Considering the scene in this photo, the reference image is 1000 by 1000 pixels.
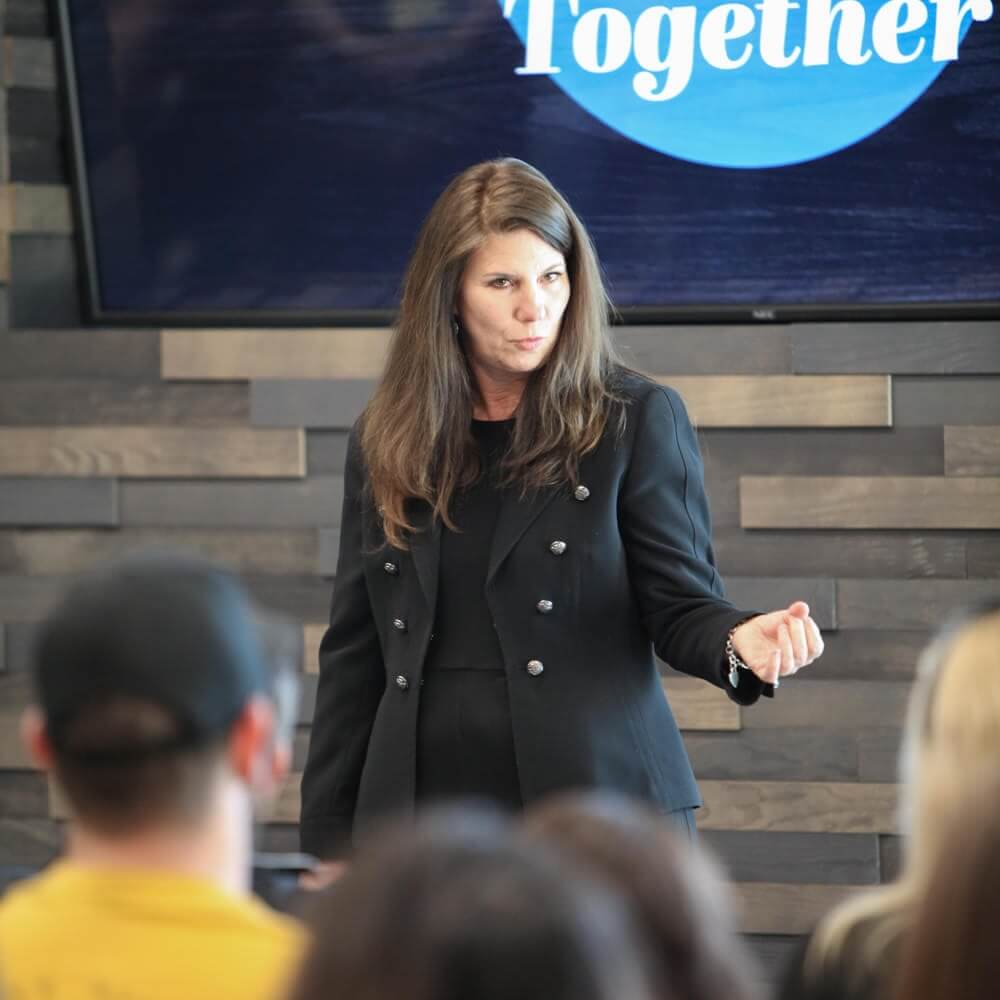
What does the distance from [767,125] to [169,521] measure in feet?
4.49

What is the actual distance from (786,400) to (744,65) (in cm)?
63

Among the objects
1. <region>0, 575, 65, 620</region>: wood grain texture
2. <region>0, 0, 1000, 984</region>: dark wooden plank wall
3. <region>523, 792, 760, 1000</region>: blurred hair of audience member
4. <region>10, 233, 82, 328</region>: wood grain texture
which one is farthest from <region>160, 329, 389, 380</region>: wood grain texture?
<region>523, 792, 760, 1000</region>: blurred hair of audience member

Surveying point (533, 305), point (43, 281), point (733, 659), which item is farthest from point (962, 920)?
point (43, 281)

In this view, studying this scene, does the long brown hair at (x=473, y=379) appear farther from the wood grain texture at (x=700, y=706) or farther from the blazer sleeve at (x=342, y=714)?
the wood grain texture at (x=700, y=706)

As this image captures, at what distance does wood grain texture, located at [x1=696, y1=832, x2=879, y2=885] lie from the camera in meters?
3.14

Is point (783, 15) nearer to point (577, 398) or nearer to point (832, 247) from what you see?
point (832, 247)

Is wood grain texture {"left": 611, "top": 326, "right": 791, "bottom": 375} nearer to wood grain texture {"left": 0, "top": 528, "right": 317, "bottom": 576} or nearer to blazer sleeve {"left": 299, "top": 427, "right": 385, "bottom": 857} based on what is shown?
wood grain texture {"left": 0, "top": 528, "right": 317, "bottom": 576}

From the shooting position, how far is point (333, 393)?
327cm

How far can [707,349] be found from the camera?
3186 mm

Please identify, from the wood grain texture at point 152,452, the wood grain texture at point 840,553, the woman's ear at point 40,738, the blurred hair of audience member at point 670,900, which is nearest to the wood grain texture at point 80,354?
the wood grain texture at point 152,452

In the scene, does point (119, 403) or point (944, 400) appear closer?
point (944, 400)

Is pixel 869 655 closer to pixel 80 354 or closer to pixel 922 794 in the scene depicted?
pixel 80 354

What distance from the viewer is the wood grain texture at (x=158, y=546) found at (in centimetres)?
331

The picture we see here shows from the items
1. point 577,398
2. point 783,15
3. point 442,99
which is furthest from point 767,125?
point 577,398
